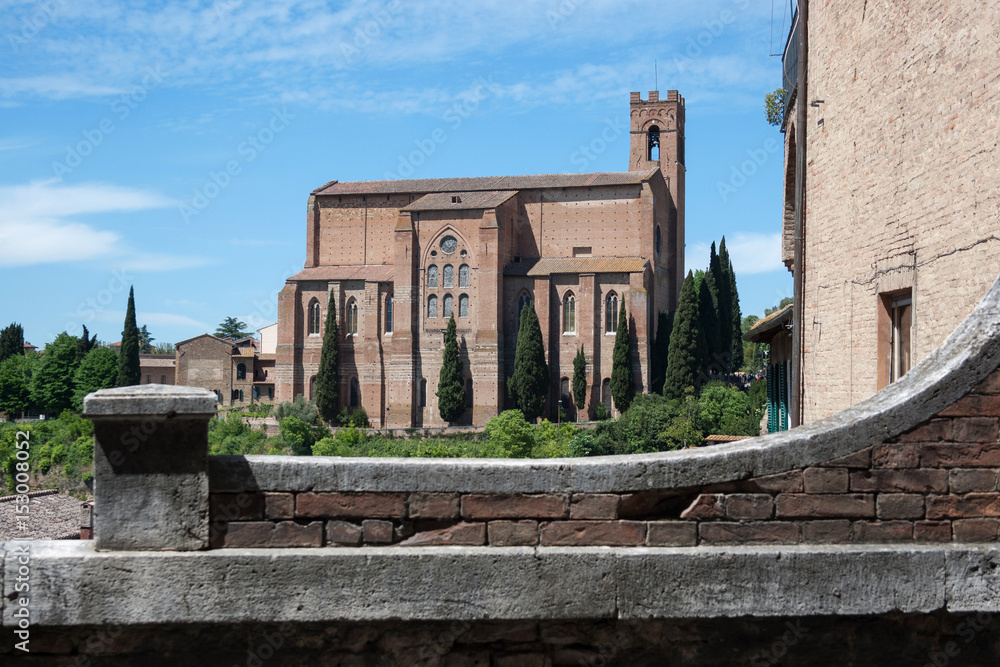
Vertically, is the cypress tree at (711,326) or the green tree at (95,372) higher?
the cypress tree at (711,326)

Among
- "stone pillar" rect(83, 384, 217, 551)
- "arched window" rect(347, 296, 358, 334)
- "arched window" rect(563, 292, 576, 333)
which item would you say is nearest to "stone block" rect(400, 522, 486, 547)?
"stone pillar" rect(83, 384, 217, 551)

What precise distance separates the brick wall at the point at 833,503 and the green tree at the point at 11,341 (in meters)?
71.2

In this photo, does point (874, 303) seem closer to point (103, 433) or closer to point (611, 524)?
point (611, 524)

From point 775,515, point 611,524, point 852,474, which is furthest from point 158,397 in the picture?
point 852,474

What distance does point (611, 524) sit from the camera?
129 inches

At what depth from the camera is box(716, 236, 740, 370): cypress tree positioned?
5228 centimetres

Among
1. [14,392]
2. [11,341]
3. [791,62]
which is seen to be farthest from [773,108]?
[11,341]

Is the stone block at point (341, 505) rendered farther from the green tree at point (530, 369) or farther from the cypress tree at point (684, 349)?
the green tree at point (530, 369)

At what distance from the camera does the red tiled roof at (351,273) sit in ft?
173

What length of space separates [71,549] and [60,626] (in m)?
0.26

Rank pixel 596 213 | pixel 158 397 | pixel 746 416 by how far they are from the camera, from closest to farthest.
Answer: pixel 158 397 → pixel 746 416 → pixel 596 213

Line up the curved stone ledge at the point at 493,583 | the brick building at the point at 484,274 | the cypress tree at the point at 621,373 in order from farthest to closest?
the brick building at the point at 484,274 → the cypress tree at the point at 621,373 → the curved stone ledge at the point at 493,583

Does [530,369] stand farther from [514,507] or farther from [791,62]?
[514,507]

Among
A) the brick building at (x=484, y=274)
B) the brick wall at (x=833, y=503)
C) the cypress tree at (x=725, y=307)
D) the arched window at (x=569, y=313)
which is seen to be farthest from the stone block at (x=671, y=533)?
the cypress tree at (x=725, y=307)
